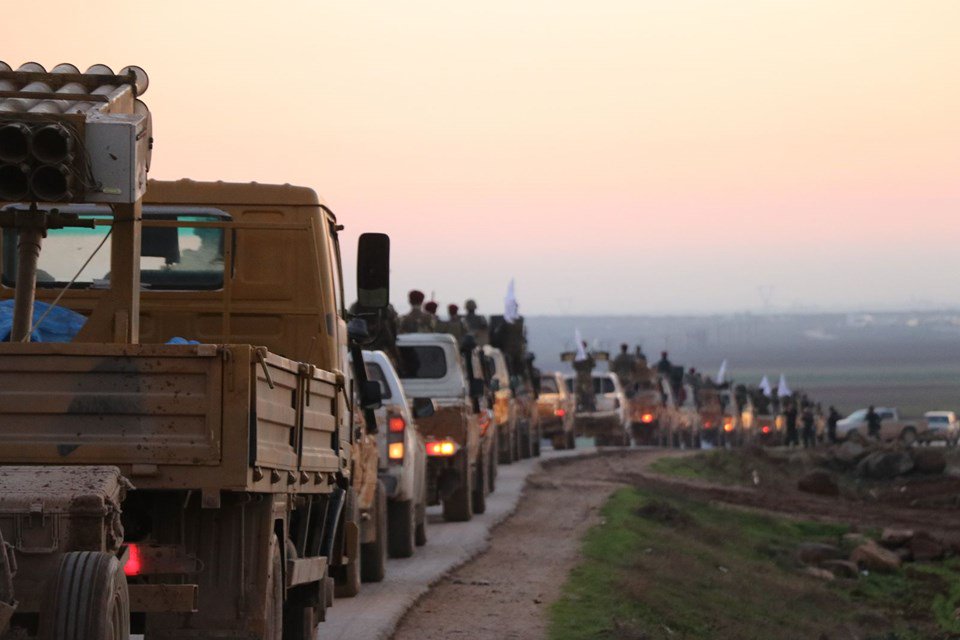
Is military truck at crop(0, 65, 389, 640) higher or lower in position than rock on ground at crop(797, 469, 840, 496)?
higher

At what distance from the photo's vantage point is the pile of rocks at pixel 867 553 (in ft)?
87.4

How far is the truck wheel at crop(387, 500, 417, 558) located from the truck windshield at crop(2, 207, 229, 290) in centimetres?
720

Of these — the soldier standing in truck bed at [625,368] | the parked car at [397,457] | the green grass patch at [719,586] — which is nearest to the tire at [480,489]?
the green grass patch at [719,586]

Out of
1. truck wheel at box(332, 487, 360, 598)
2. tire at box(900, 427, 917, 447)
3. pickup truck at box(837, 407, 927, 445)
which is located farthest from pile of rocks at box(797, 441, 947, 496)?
truck wheel at box(332, 487, 360, 598)

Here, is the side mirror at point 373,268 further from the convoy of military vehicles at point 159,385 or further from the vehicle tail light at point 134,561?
the vehicle tail light at point 134,561

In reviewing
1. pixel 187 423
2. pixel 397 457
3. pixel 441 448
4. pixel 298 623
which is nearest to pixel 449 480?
pixel 441 448

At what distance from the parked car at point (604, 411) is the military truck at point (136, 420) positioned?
121 ft

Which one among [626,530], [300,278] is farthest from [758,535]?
[300,278]

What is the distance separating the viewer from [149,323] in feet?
36.6

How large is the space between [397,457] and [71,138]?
9.00 metres

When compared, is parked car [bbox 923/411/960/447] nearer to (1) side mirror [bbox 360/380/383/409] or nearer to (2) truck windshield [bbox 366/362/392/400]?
(2) truck windshield [bbox 366/362/392/400]

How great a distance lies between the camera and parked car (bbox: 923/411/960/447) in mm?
67562

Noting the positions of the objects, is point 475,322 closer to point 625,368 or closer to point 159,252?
point 625,368

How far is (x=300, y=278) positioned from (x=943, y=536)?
22.8 m
